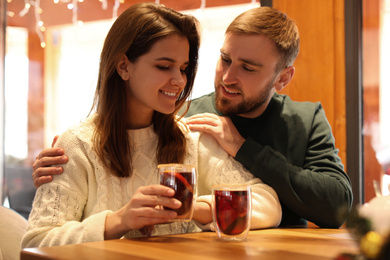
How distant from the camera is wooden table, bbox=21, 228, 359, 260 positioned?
1.14 m

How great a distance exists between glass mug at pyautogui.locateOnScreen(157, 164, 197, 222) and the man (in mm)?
539

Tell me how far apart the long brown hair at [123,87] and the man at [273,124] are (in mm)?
142

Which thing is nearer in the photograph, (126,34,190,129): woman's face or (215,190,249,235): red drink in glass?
(215,190,249,235): red drink in glass

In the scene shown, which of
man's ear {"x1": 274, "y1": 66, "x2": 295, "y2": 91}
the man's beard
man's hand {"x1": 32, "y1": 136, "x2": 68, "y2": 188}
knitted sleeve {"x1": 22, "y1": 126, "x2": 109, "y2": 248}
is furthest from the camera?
man's ear {"x1": 274, "y1": 66, "x2": 295, "y2": 91}

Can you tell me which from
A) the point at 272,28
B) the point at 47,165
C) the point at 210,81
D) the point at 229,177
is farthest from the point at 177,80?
the point at 210,81

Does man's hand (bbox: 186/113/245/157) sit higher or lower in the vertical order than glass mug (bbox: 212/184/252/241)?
higher

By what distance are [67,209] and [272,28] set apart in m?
1.21

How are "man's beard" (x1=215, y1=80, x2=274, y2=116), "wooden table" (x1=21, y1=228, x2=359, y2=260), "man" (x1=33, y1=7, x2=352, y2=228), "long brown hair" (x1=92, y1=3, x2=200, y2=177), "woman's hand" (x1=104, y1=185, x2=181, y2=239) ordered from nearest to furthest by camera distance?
"wooden table" (x1=21, y1=228, x2=359, y2=260), "woman's hand" (x1=104, y1=185, x2=181, y2=239), "long brown hair" (x1=92, y1=3, x2=200, y2=177), "man" (x1=33, y1=7, x2=352, y2=228), "man's beard" (x1=215, y1=80, x2=274, y2=116)

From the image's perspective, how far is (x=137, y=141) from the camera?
1.88m

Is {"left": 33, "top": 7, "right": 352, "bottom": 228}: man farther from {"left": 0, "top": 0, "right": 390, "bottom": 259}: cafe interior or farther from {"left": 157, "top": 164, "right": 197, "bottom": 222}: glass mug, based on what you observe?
{"left": 157, "top": 164, "right": 197, "bottom": 222}: glass mug

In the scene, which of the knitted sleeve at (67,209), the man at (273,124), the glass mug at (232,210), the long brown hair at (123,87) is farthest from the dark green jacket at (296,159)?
the knitted sleeve at (67,209)

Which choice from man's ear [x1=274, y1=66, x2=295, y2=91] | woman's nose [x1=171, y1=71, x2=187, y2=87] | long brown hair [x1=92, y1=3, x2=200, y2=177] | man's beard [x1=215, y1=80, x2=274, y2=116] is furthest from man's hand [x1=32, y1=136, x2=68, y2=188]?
man's ear [x1=274, y1=66, x2=295, y2=91]

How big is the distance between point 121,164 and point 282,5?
1.86 metres

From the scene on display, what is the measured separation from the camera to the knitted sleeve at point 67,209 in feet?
4.88
